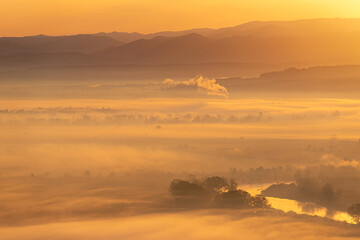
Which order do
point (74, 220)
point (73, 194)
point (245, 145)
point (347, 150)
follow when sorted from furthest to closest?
point (245, 145)
point (347, 150)
point (73, 194)
point (74, 220)

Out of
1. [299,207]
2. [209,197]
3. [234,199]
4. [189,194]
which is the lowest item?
[299,207]

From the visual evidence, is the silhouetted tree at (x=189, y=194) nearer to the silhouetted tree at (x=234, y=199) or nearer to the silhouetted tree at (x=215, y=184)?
the silhouetted tree at (x=234, y=199)

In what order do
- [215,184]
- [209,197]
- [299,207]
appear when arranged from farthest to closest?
[299,207] → [215,184] → [209,197]

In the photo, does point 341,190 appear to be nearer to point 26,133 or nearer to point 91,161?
point 91,161

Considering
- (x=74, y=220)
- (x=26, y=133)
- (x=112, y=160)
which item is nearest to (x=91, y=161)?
(x=112, y=160)

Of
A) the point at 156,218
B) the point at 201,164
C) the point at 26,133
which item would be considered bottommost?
the point at 156,218

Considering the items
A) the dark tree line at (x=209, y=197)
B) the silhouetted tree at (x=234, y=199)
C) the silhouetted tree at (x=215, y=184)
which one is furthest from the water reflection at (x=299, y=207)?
the silhouetted tree at (x=234, y=199)

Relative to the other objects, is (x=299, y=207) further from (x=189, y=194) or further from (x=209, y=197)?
(x=189, y=194)

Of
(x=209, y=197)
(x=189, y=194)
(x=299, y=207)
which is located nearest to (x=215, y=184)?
(x=209, y=197)

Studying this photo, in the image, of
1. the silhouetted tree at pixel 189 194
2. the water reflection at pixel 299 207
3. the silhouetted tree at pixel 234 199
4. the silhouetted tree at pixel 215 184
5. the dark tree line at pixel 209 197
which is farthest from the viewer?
the water reflection at pixel 299 207

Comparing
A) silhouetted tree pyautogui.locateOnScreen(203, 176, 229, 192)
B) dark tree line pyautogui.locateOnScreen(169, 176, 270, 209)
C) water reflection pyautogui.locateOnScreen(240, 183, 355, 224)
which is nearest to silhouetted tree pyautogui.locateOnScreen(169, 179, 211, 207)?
dark tree line pyautogui.locateOnScreen(169, 176, 270, 209)

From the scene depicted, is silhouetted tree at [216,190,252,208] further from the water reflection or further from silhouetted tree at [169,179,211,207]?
the water reflection
